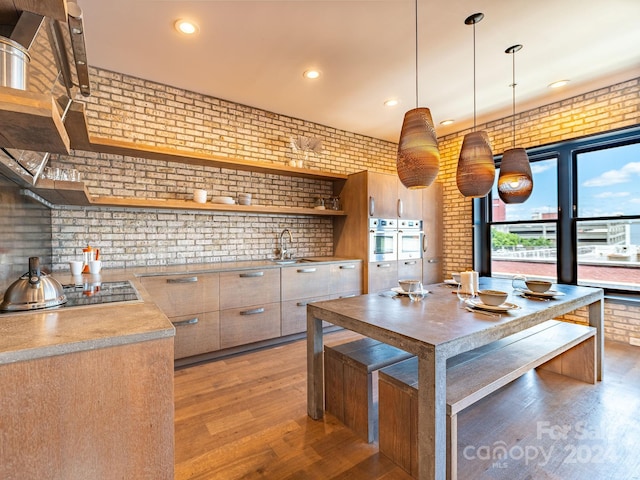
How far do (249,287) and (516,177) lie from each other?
2.67m

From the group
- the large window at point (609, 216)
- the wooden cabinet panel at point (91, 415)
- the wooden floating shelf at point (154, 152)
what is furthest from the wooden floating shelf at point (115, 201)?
the large window at point (609, 216)

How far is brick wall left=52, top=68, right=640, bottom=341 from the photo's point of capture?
2.99m

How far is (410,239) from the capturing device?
4602 millimetres

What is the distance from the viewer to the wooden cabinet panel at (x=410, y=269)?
176 inches

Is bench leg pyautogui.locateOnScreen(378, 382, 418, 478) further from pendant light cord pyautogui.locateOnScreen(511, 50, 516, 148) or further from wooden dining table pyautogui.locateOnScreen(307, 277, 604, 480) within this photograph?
pendant light cord pyautogui.locateOnScreen(511, 50, 516, 148)

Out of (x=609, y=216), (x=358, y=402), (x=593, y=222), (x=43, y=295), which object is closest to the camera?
(x=43, y=295)

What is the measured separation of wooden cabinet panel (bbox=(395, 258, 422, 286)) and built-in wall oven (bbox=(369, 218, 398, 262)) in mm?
190

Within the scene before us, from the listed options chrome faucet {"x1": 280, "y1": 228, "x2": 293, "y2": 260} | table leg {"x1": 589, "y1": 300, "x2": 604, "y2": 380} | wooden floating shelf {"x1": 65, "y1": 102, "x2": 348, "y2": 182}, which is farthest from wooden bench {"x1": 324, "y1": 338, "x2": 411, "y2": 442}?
wooden floating shelf {"x1": 65, "y1": 102, "x2": 348, "y2": 182}

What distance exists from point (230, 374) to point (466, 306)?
2067 millimetres

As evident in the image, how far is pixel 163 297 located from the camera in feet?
9.03

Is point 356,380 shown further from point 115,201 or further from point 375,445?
point 115,201

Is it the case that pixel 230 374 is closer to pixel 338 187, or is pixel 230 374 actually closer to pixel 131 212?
pixel 131 212

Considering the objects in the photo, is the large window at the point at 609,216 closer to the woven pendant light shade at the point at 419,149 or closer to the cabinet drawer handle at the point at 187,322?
the woven pendant light shade at the point at 419,149

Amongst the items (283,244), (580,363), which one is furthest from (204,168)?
(580,363)
